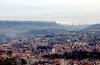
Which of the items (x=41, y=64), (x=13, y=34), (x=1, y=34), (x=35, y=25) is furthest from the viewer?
(x=35, y=25)

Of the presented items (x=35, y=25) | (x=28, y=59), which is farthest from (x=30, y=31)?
(x=28, y=59)

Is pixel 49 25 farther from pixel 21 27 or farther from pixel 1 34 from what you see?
pixel 1 34

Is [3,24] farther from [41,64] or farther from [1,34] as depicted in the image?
[41,64]

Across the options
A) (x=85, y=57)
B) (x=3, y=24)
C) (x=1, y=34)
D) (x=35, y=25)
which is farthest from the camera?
(x=35, y=25)

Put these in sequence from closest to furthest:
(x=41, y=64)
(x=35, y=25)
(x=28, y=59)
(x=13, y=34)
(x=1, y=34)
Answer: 1. (x=41, y=64)
2. (x=28, y=59)
3. (x=1, y=34)
4. (x=13, y=34)
5. (x=35, y=25)

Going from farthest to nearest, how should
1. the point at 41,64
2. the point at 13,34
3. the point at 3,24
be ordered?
the point at 3,24 → the point at 13,34 → the point at 41,64

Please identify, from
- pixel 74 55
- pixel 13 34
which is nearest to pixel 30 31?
pixel 13 34

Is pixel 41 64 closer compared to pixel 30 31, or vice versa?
pixel 41 64

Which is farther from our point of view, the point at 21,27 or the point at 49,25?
the point at 49,25
